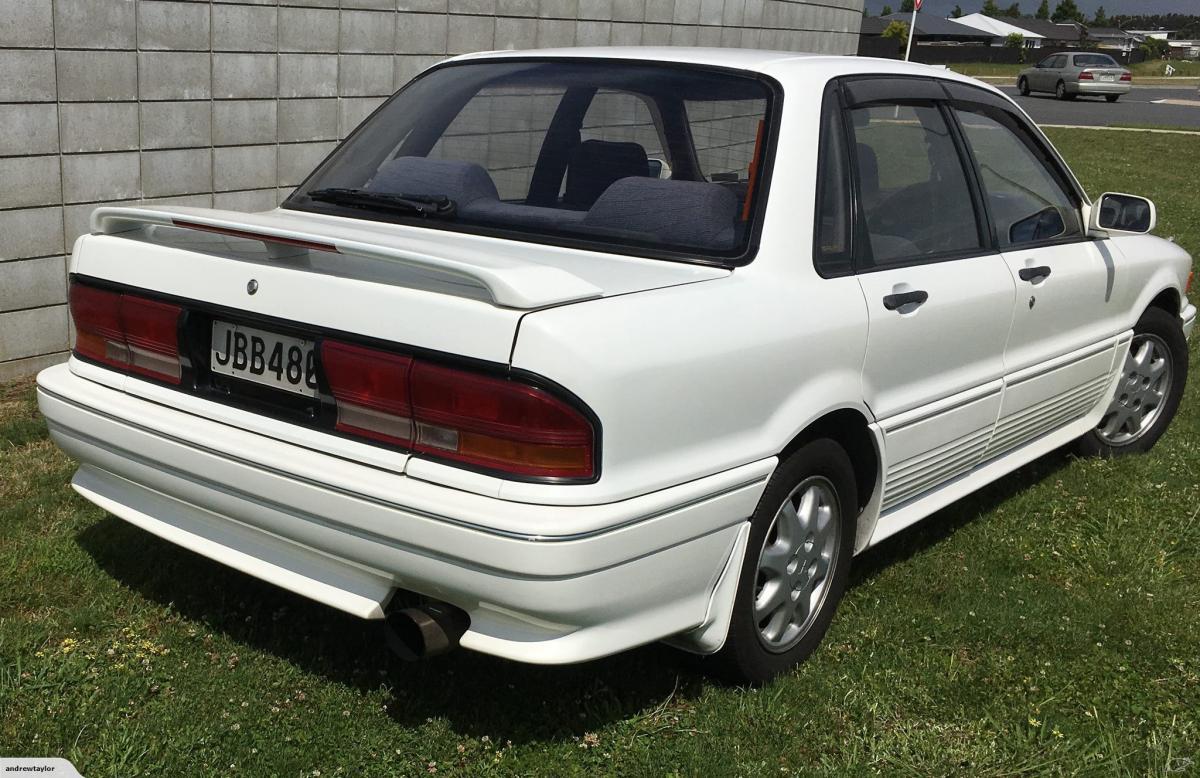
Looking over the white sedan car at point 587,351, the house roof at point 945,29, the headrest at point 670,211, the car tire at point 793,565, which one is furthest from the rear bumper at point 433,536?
the house roof at point 945,29

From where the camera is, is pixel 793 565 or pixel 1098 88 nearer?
pixel 793 565

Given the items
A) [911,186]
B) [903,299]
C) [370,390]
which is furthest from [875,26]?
[370,390]

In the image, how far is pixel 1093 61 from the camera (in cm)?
3797

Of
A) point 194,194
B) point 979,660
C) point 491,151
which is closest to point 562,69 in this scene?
point 491,151

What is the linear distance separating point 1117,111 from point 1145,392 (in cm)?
3076

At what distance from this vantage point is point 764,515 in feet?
10.4

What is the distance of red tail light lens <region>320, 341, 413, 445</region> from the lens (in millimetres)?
2754

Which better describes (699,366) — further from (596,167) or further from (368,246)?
(596,167)

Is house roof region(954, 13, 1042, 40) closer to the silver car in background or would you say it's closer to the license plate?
the silver car in background

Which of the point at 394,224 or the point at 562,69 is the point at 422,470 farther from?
the point at 562,69

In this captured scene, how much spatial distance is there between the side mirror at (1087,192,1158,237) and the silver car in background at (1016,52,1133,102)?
35680mm

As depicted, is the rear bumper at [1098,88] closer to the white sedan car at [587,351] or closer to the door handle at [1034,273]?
the white sedan car at [587,351]

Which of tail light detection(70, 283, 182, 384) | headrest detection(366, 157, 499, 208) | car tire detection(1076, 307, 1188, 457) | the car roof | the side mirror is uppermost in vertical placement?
the car roof

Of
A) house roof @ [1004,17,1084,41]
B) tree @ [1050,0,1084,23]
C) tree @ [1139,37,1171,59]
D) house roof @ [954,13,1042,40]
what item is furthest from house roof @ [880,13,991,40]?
tree @ [1050,0,1084,23]
